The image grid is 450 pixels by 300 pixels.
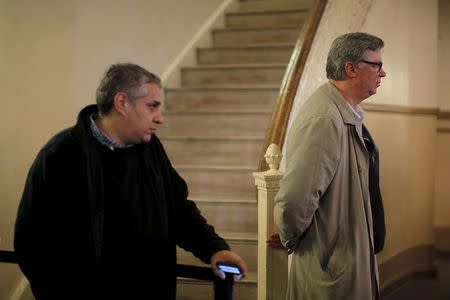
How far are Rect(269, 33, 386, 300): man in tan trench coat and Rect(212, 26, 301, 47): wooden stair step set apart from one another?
9.97 ft

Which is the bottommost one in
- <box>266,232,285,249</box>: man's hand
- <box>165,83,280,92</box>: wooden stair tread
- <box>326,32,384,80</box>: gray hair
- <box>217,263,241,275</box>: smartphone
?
<box>266,232,285,249</box>: man's hand

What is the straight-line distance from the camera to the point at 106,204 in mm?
1347

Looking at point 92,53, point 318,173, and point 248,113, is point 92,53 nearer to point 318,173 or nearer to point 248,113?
point 248,113

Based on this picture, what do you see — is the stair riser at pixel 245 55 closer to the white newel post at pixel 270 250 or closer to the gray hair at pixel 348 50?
the white newel post at pixel 270 250

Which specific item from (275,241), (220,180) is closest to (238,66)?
(220,180)

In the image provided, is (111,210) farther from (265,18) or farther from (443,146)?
Result: (443,146)

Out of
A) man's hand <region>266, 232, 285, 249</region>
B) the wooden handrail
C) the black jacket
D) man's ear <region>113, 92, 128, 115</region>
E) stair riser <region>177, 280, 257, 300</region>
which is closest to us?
the black jacket

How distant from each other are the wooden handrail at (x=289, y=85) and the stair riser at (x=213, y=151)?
1084 millimetres

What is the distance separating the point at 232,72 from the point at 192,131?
758 millimetres

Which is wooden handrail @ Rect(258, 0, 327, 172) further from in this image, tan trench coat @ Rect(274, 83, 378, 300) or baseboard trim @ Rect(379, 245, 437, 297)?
baseboard trim @ Rect(379, 245, 437, 297)

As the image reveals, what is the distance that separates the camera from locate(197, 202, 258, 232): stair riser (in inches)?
127

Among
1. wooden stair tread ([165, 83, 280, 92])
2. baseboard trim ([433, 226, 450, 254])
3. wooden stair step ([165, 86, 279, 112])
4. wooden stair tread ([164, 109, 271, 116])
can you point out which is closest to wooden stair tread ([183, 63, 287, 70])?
wooden stair tread ([165, 83, 280, 92])

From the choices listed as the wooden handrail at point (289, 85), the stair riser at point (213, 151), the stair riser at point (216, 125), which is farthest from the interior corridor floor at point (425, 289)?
the wooden handrail at point (289, 85)

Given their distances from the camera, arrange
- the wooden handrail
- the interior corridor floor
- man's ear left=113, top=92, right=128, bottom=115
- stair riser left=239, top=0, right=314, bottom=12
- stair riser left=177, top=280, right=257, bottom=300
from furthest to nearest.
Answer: stair riser left=239, top=0, right=314, bottom=12 < the interior corridor floor < stair riser left=177, top=280, right=257, bottom=300 < the wooden handrail < man's ear left=113, top=92, right=128, bottom=115
